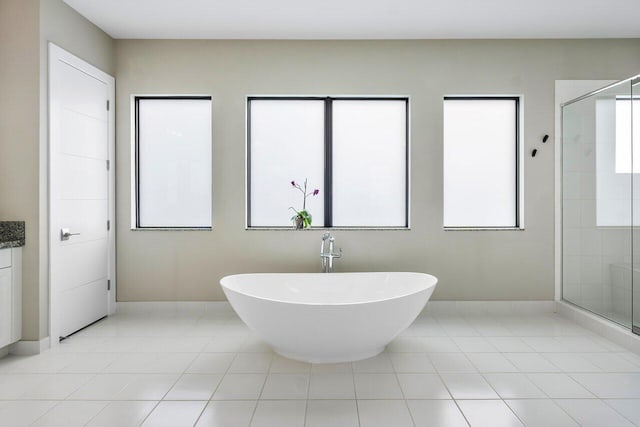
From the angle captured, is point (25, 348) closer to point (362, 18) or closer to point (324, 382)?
point (324, 382)

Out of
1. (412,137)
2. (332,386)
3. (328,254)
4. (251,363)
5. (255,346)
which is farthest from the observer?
(412,137)

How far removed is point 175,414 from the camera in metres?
2.05

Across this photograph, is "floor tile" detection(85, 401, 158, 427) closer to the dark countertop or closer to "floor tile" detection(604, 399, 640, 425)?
the dark countertop

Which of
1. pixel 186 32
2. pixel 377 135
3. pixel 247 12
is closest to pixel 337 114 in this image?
pixel 377 135

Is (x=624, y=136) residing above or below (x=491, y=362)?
above

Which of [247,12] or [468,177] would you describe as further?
[468,177]

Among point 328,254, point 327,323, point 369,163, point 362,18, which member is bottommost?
point 327,323

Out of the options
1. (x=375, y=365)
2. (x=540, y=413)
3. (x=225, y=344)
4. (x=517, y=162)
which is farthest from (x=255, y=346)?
(x=517, y=162)

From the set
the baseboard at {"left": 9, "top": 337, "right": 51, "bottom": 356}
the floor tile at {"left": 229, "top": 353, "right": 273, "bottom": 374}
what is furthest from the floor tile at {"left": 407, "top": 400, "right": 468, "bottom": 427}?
the baseboard at {"left": 9, "top": 337, "right": 51, "bottom": 356}

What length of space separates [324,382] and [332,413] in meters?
0.33

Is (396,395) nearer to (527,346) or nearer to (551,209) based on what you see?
(527,346)

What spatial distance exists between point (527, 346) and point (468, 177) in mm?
1642

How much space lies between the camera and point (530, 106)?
382cm

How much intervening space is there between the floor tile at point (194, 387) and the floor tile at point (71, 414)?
0.36m
